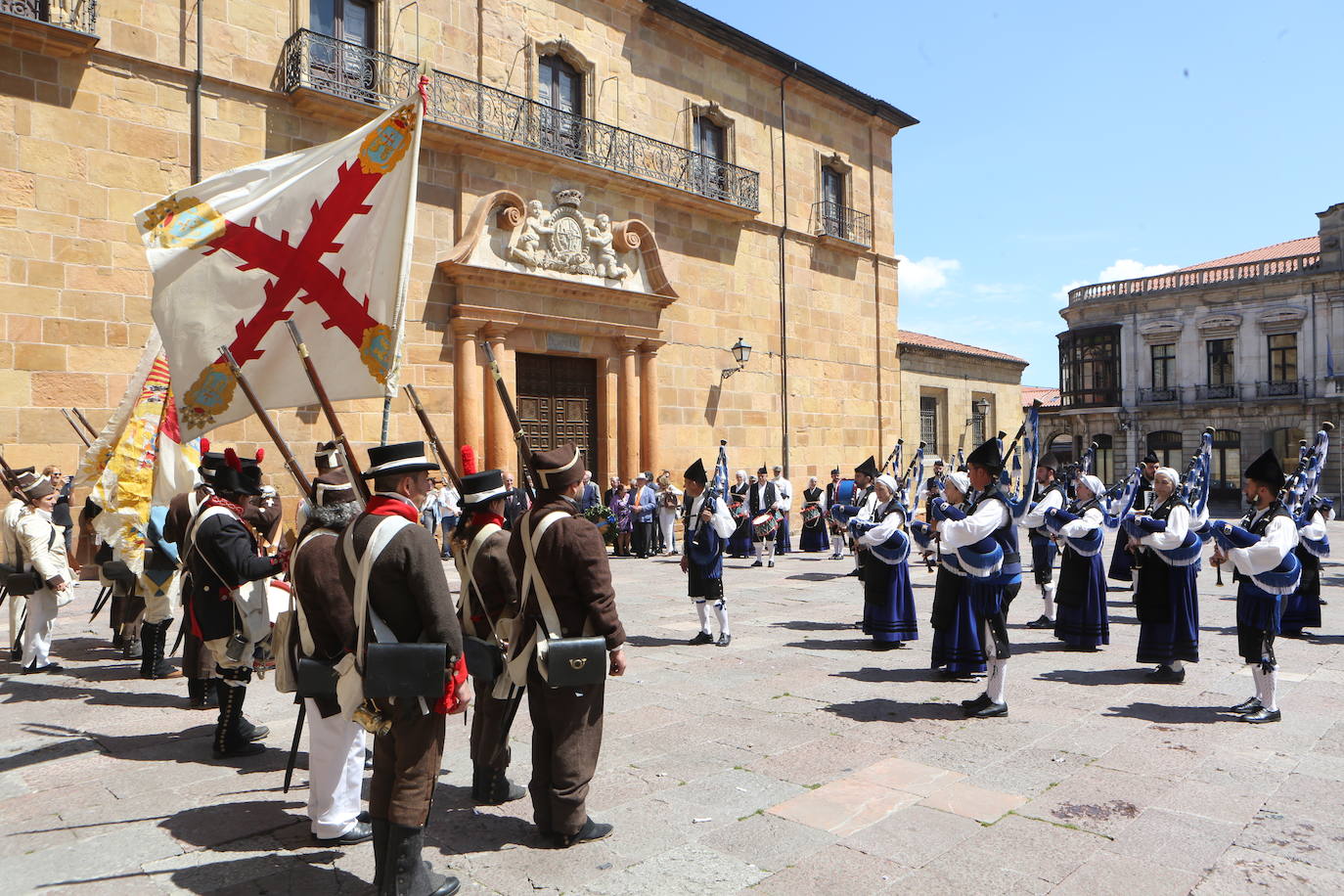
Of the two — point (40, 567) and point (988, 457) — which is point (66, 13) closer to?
point (40, 567)

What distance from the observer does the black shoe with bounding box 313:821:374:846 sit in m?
4.11

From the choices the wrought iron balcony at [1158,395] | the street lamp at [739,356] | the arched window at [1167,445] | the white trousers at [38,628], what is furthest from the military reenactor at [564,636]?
the wrought iron balcony at [1158,395]

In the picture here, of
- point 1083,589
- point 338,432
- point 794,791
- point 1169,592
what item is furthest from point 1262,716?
point 338,432

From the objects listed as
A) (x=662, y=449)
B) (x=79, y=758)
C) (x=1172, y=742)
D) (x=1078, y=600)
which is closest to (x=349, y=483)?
(x=79, y=758)

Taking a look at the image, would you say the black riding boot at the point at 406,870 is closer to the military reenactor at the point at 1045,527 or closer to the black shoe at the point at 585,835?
the black shoe at the point at 585,835

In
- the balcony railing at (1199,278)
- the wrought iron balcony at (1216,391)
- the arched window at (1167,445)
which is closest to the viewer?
the balcony railing at (1199,278)

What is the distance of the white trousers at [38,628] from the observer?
7234mm

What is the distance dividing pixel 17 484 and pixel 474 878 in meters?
5.90

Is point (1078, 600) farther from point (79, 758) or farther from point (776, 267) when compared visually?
point (776, 267)

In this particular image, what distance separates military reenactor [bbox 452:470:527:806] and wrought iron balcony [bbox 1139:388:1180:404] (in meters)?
39.5

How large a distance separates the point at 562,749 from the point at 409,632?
3.26ft

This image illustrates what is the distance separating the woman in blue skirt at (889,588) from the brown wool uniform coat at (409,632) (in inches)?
210

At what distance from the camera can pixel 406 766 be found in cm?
357

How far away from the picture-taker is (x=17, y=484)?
23.8 ft
